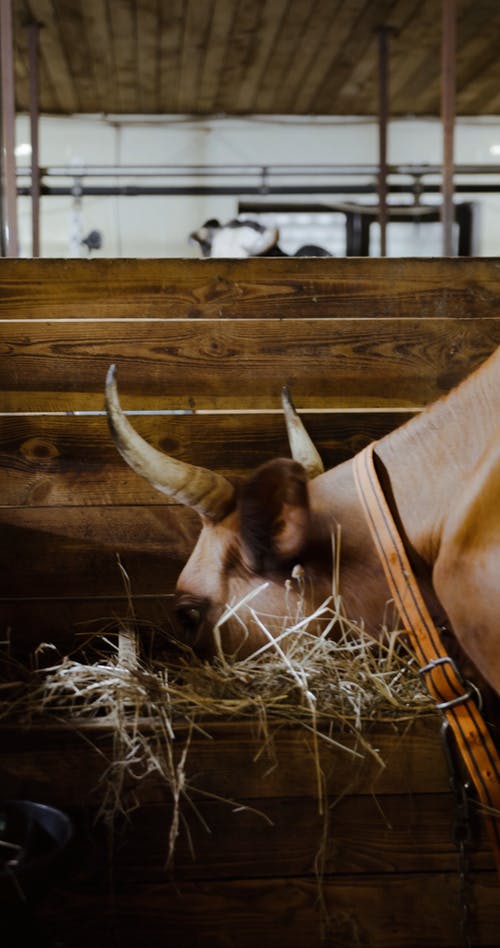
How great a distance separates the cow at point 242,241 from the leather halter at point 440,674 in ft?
13.2

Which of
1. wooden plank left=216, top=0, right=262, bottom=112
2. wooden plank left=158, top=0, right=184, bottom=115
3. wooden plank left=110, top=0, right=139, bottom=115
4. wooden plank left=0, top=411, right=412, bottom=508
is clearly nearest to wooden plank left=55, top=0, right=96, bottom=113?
wooden plank left=110, top=0, right=139, bottom=115

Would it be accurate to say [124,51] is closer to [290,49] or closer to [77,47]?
[77,47]

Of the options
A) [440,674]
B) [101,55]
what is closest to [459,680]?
[440,674]

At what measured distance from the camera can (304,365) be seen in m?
2.37

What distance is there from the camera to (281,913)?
1.38m

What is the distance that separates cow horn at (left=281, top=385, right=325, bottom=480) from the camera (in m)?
2.04

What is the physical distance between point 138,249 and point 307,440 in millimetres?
6332

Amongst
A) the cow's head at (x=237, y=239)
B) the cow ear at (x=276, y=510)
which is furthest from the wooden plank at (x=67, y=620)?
the cow's head at (x=237, y=239)

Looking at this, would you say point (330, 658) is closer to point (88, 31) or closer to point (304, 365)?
point (304, 365)

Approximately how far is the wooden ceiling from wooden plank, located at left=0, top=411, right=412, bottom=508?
4014 mm

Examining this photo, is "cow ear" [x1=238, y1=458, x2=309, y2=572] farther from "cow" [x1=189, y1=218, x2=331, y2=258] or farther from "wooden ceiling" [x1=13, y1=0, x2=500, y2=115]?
"wooden ceiling" [x1=13, y1=0, x2=500, y2=115]

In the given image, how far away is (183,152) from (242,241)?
2.68 m

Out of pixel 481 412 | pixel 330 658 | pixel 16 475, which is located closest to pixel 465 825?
pixel 330 658

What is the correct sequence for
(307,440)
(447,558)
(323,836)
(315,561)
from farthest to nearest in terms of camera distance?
1. (307,440)
2. (315,561)
3. (447,558)
4. (323,836)
